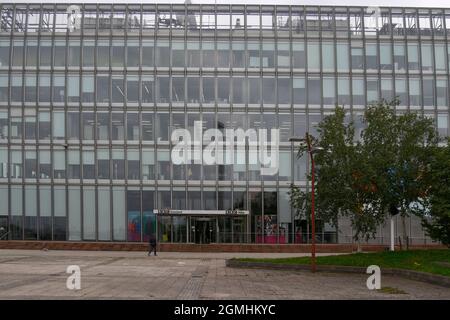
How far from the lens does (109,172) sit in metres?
56.0

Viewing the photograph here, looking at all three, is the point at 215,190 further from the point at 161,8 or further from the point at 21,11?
the point at 21,11

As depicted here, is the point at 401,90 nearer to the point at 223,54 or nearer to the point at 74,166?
the point at 223,54

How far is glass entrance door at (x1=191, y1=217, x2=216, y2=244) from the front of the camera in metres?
55.6

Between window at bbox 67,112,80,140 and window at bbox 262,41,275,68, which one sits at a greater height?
window at bbox 262,41,275,68

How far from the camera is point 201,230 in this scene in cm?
5572

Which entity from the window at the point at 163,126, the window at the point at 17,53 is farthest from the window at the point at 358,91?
the window at the point at 17,53

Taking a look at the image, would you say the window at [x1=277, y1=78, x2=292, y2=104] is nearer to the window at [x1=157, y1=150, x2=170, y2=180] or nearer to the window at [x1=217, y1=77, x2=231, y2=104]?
the window at [x1=217, y1=77, x2=231, y2=104]

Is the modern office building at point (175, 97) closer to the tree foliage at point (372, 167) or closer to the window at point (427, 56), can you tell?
the window at point (427, 56)

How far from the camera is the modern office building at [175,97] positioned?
5578cm

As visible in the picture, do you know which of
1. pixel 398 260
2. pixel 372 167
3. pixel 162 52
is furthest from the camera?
pixel 162 52

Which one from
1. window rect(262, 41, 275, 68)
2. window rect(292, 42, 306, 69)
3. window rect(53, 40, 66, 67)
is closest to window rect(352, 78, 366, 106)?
window rect(292, 42, 306, 69)

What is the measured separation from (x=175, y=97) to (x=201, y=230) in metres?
12.6

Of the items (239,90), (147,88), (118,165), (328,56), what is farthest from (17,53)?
(328,56)

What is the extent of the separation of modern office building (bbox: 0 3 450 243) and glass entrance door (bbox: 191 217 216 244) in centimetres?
10
